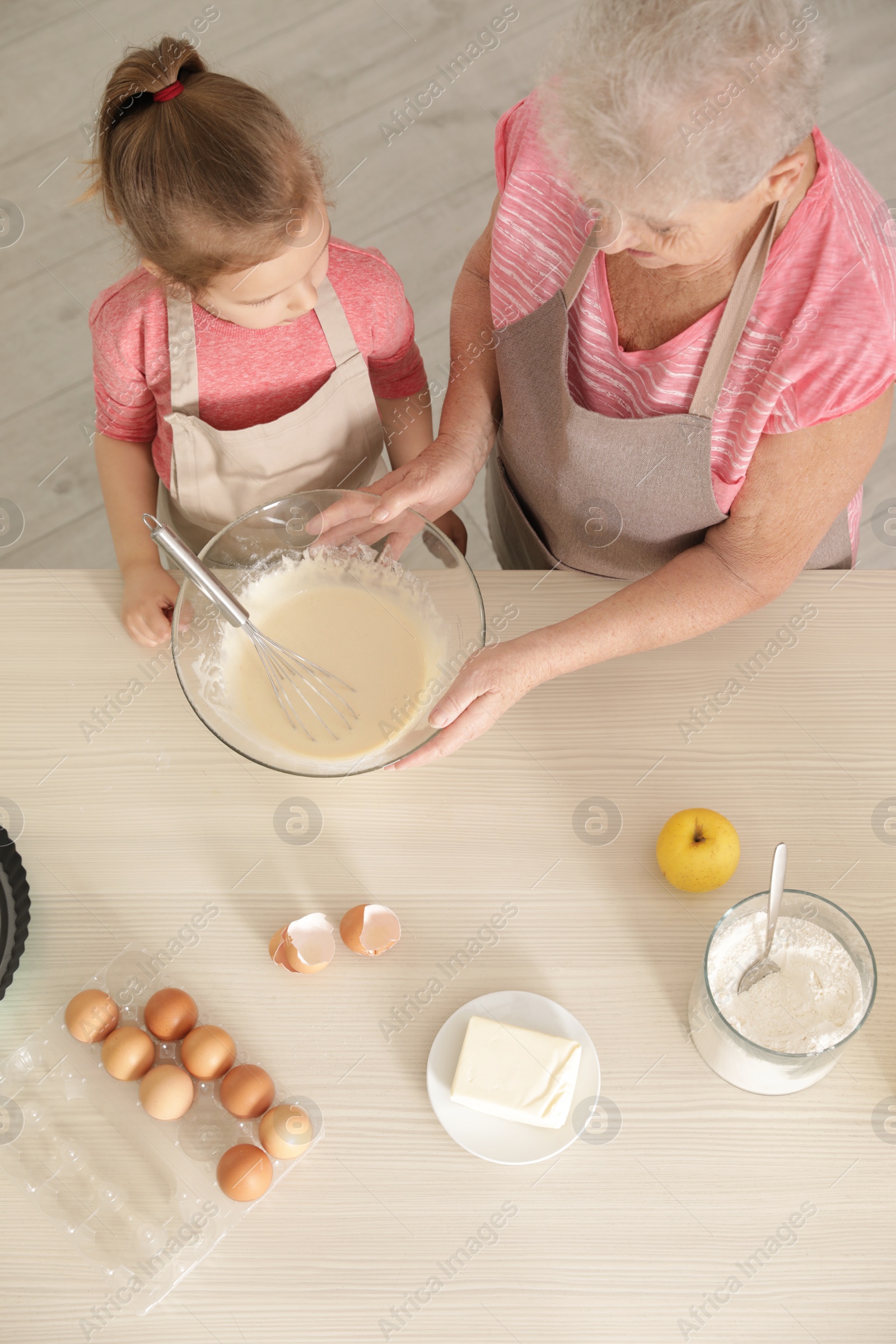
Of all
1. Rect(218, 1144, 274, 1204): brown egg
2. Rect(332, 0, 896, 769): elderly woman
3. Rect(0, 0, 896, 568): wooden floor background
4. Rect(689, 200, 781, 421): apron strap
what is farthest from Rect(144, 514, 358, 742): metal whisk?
Rect(0, 0, 896, 568): wooden floor background

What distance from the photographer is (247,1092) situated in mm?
933

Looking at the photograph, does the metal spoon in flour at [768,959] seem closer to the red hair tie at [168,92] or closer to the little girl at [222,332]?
the little girl at [222,332]

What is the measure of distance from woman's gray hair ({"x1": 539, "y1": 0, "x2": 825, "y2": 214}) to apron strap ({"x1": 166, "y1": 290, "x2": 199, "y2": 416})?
59 cm

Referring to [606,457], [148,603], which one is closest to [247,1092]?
[148,603]

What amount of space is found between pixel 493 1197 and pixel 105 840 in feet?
1.76

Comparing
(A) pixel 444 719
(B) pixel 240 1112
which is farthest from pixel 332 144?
(B) pixel 240 1112

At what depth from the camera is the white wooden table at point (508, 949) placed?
34.6 inches

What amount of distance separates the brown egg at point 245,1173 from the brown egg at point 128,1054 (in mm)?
120

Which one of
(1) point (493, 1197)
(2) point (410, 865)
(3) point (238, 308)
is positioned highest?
(3) point (238, 308)

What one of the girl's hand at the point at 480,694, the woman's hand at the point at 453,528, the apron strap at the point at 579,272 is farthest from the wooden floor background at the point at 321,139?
the girl's hand at the point at 480,694

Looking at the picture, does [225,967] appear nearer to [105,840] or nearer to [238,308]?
[105,840]

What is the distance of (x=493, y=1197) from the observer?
2.96 feet

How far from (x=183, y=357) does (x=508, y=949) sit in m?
0.84

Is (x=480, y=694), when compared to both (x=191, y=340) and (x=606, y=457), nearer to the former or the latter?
(x=606, y=457)
